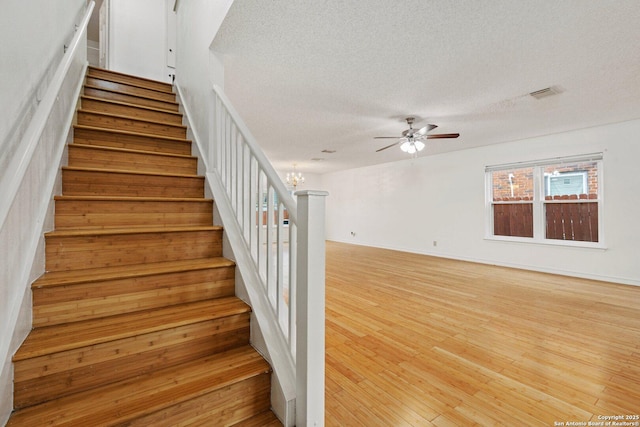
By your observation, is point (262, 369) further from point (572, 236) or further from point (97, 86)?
point (572, 236)

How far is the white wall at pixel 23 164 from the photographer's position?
1.01m

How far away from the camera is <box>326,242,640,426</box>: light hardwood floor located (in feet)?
5.13

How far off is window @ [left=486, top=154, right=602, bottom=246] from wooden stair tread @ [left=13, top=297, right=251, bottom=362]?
5.54 metres

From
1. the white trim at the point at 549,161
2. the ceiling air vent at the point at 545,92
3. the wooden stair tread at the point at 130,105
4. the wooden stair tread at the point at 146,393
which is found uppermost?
the ceiling air vent at the point at 545,92

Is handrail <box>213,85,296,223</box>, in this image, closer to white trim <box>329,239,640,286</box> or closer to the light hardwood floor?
the light hardwood floor

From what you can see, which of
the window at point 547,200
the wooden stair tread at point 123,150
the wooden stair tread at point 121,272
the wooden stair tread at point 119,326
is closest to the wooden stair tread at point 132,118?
the wooden stair tread at point 123,150

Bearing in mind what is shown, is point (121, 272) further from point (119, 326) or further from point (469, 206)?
point (469, 206)

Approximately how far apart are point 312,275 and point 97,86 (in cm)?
331

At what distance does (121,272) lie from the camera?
1482mm

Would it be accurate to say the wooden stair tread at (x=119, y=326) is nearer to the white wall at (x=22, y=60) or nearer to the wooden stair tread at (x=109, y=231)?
the wooden stair tread at (x=109, y=231)

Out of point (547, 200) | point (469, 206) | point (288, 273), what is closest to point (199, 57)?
point (288, 273)

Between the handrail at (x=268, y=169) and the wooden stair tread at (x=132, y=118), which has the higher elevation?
the wooden stair tread at (x=132, y=118)

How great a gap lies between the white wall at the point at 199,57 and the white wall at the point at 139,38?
240 centimetres

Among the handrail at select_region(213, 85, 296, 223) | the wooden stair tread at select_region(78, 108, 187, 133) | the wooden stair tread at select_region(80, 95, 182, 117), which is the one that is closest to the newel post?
the handrail at select_region(213, 85, 296, 223)
